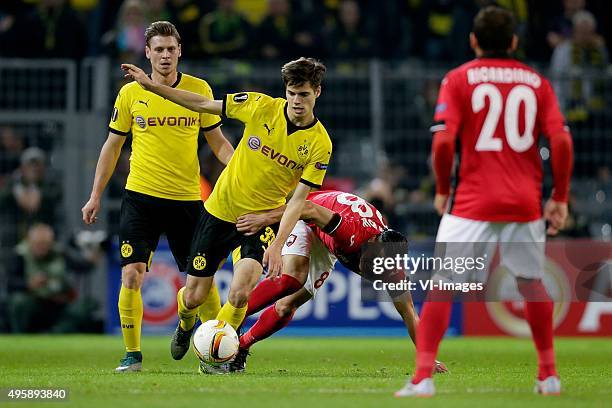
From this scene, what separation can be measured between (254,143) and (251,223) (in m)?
0.62

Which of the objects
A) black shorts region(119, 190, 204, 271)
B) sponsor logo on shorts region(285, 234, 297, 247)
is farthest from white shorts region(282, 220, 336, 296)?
black shorts region(119, 190, 204, 271)

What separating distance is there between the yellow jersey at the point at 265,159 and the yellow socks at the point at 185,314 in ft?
2.65

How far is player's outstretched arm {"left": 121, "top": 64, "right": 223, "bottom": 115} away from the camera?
8648 mm

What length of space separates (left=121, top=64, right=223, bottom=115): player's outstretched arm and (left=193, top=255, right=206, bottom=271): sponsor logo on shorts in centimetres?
123

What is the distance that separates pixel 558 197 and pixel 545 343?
2.89 feet

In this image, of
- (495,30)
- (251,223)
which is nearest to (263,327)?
(251,223)

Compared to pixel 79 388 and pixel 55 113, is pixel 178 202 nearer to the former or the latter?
pixel 79 388

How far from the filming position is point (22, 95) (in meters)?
15.7

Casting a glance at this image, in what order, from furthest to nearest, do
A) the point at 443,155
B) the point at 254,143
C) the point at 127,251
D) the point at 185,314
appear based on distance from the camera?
1. the point at 185,314
2. the point at 127,251
3. the point at 254,143
4. the point at 443,155

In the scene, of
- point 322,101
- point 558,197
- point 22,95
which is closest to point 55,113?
point 22,95

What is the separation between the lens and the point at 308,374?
372 inches

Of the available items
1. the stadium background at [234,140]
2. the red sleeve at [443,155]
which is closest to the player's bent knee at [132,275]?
the red sleeve at [443,155]

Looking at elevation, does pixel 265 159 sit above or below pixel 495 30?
below

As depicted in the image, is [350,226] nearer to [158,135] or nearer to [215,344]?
[215,344]
